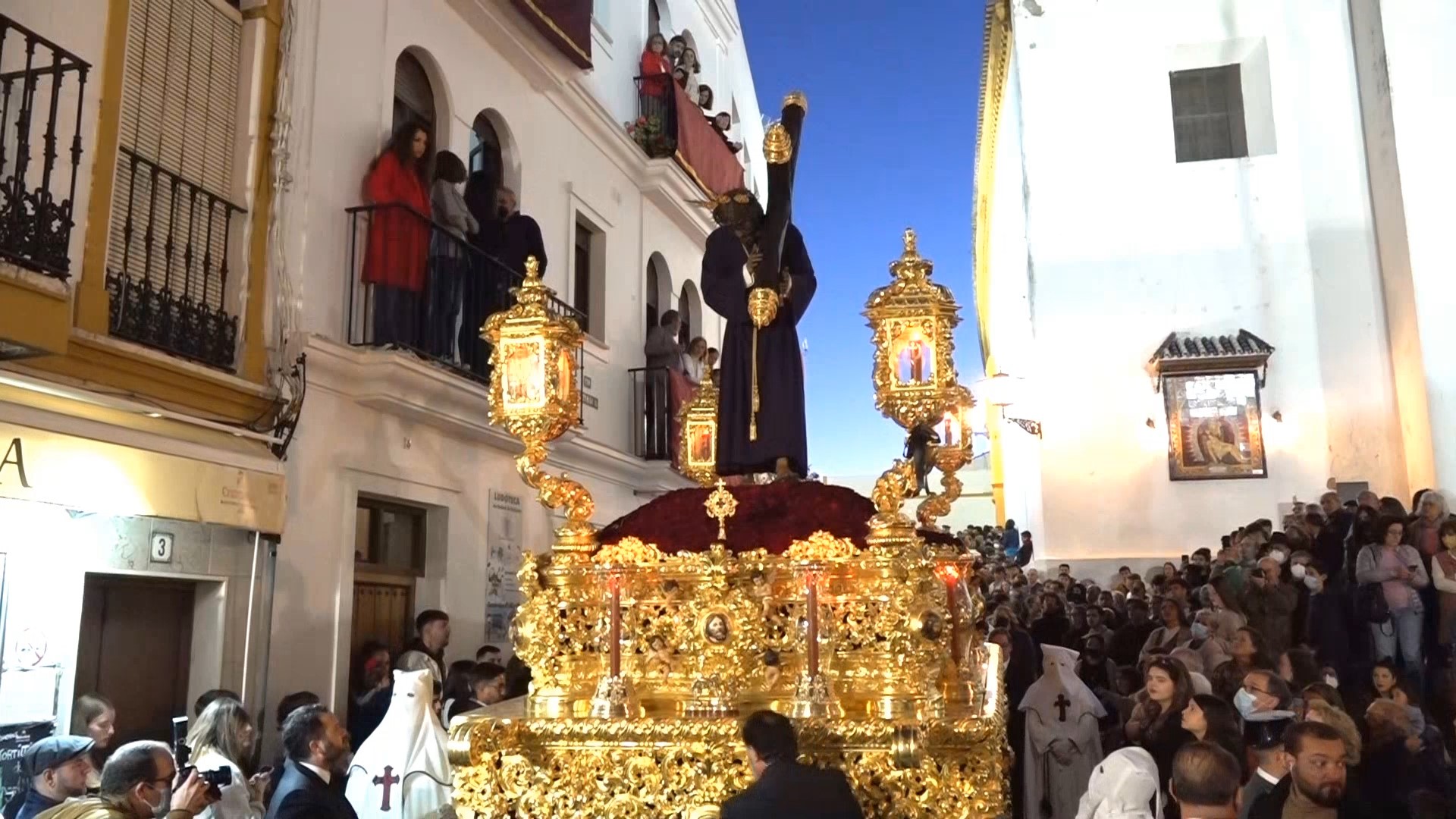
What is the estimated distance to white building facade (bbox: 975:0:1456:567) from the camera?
41.9ft

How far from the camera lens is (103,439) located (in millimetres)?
5570

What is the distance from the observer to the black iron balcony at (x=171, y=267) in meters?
6.09

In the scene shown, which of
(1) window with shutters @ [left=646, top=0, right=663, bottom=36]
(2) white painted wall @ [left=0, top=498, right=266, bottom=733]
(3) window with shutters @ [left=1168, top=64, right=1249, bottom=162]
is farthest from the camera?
(3) window with shutters @ [left=1168, top=64, right=1249, bottom=162]

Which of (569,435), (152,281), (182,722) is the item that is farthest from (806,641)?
(569,435)

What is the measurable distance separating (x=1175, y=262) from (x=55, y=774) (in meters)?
12.4

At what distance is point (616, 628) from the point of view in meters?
4.20

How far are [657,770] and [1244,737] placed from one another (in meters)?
2.33

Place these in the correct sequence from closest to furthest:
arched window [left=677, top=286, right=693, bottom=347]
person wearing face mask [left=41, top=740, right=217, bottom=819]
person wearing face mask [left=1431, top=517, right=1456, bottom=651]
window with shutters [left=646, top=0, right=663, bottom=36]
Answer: person wearing face mask [left=41, top=740, right=217, bottom=819] < person wearing face mask [left=1431, top=517, right=1456, bottom=651] < window with shutters [left=646, top=0, right=663, bottom=36] < arched window [left=677, top=286, right=693, bottom=347]

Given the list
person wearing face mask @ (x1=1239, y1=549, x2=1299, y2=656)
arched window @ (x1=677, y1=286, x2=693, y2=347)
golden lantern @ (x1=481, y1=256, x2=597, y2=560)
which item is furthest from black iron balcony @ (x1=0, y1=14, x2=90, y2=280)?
arched window @ (x1=677, y1=286, x2=693, y2=347)

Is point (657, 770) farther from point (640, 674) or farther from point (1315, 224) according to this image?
point (1315, 224)

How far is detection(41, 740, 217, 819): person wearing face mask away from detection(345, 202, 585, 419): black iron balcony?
177 inches

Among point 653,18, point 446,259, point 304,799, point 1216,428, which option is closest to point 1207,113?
point 1216,428

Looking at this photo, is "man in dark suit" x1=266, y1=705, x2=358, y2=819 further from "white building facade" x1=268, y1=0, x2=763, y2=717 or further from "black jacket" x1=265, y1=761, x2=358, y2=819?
"white building facade" x1=268, y1=0, x2=763, y2=717

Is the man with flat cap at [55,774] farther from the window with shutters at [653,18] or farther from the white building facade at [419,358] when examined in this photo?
the window with shutters at [653,18]
